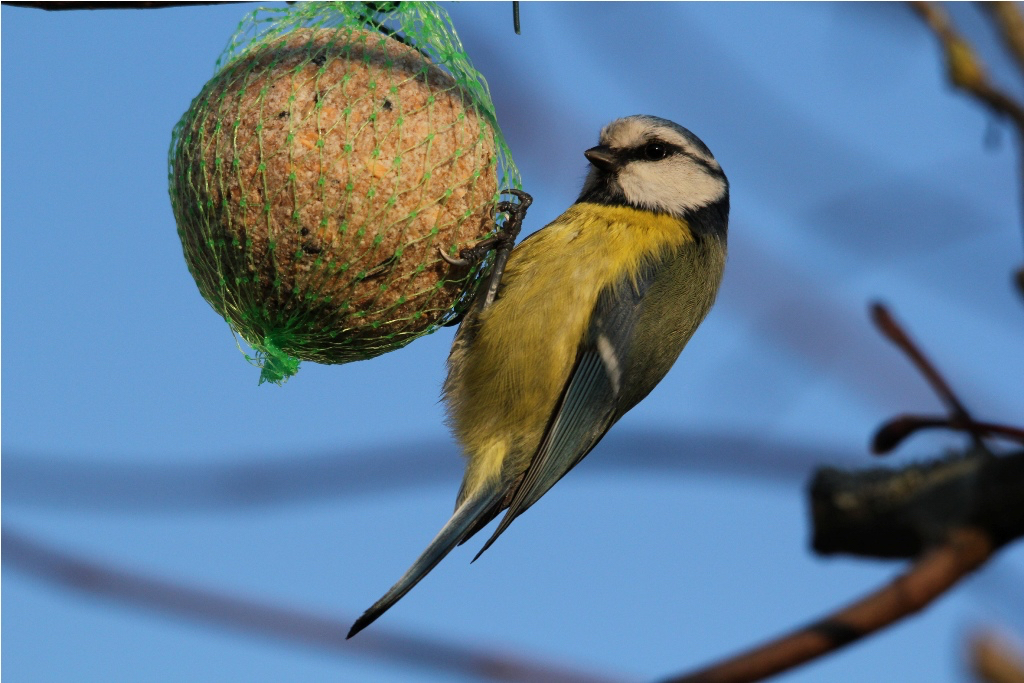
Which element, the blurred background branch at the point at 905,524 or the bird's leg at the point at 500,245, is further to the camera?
the bird's leg at the point at 500,245

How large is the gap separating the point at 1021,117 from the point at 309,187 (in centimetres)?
192

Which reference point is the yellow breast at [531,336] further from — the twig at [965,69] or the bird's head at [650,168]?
the twig at [965,69]

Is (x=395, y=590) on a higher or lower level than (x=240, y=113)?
lower

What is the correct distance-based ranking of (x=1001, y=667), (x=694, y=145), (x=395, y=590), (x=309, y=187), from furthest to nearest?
(x=694, y=145) < (x=395, y=590) < (x=309, y=187) < (x=1001, y=667)

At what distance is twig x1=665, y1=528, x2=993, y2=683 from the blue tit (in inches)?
87.3

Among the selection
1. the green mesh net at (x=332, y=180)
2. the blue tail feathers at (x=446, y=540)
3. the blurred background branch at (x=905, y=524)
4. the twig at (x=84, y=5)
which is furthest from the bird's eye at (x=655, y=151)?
the blurred background branch at (x=905, y=524)

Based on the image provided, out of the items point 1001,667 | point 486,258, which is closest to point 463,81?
point 486,258

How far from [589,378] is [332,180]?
0.90m

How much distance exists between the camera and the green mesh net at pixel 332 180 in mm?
2291

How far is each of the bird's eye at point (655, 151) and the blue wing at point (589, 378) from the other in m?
0.42

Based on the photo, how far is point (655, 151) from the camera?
121 inches

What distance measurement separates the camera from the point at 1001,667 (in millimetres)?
425

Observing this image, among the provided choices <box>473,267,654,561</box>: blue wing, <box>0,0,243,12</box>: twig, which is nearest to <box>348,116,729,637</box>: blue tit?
<box>473,267,654,561</box>: blue wing

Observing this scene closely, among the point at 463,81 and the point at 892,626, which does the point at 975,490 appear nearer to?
the point at 892,626
